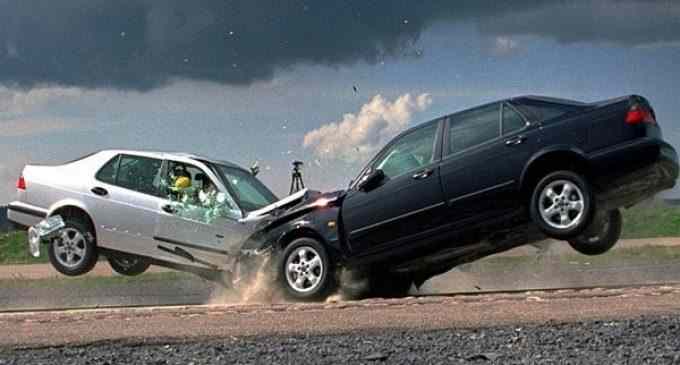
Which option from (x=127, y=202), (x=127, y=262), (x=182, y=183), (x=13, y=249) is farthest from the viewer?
(x=13, y=249)

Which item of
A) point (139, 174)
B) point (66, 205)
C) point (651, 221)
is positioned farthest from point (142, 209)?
point (651, 221)

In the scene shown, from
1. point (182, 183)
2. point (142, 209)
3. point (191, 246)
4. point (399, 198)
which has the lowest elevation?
point (191, 246)

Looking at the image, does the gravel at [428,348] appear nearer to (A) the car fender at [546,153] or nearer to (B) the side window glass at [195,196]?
(A) the car fender at [546,153]

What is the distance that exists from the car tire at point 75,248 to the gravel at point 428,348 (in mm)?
6235

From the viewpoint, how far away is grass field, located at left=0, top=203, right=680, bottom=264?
1548 cm

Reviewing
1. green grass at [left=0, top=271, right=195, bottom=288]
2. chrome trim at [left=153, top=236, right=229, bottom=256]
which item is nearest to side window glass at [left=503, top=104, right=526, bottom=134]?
chrome trim at [left=153, top=236, right=229, bottom=256]

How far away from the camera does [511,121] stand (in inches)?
519

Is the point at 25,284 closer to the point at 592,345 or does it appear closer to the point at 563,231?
the point at 563,231

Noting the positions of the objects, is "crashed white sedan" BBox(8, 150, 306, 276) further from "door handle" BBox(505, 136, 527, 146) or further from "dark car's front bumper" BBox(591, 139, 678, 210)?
"dark car's front bumper" BBox(591, 139, 678, 210)

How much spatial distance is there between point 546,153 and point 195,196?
476cm

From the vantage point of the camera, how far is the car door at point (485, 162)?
1301 centimetres

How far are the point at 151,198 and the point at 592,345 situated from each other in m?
8.03

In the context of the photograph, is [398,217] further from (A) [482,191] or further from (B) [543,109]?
(B) [543,109]

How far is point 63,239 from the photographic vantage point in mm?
16000
